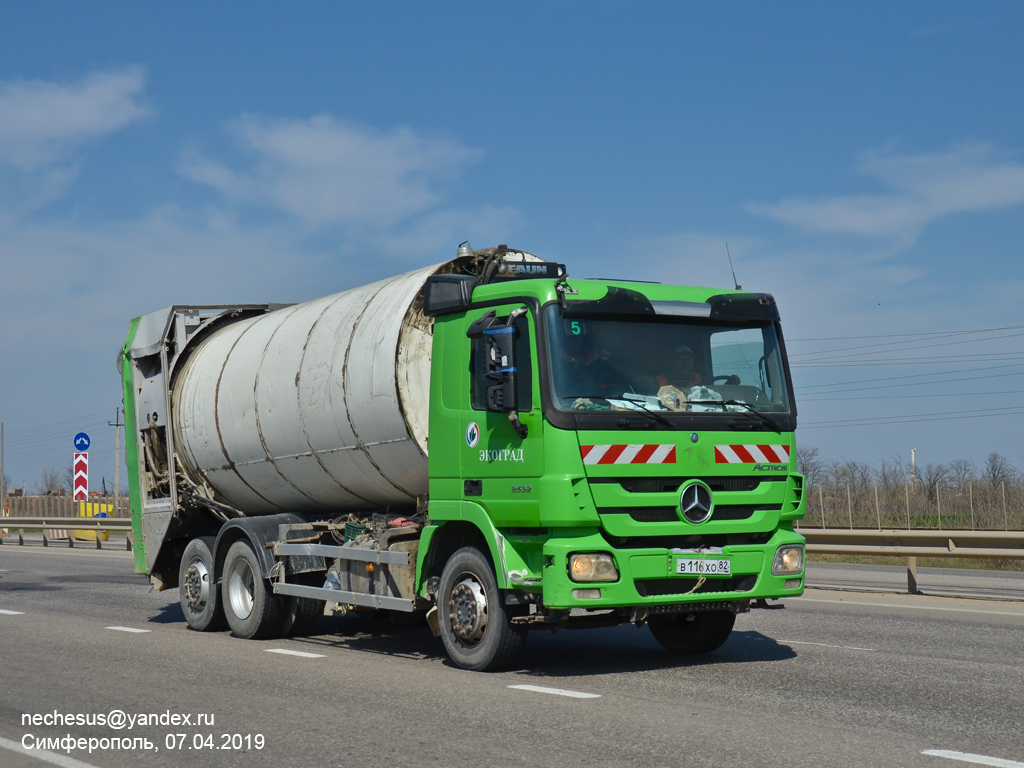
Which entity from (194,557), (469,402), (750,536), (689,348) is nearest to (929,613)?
(750,536)

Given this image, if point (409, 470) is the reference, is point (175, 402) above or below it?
above

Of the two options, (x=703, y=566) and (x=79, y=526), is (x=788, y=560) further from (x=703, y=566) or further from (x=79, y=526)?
(x=79, y=526)

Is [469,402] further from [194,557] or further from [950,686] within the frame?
[194,557]

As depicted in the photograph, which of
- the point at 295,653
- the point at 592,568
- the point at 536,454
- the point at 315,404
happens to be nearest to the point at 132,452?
the point at 315,404

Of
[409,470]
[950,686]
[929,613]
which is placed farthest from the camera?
[929,613]

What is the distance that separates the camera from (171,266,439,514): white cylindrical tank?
31.7ft

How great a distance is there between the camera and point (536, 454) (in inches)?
320

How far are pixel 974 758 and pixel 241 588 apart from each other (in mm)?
8044

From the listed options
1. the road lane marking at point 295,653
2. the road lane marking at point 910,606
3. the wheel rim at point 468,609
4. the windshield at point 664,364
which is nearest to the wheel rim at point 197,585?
the road lane marking at point 295,653

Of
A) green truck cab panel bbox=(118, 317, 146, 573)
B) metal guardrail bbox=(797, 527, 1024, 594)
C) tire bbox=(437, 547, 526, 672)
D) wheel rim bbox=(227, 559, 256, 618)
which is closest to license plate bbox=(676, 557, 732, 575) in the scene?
tire bbox=(437, 547, 526, 672)

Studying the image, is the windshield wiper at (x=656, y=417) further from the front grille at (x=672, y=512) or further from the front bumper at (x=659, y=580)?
the front bumper at (x=659, y=580)

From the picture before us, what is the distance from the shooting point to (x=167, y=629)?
12555 millimetres

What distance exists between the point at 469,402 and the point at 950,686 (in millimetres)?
3910

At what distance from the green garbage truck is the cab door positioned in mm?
17
